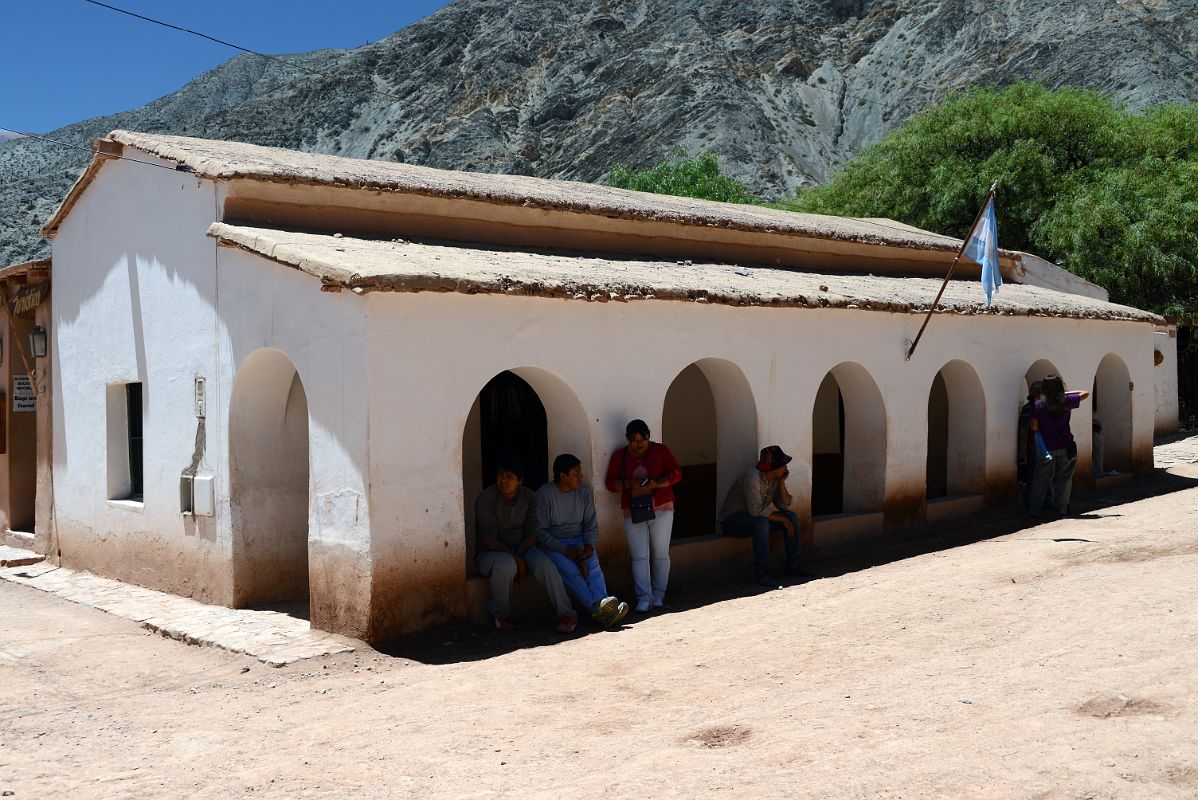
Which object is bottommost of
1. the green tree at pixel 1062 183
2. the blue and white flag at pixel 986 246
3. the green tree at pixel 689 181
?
the blue and white flag at pixel 986 246

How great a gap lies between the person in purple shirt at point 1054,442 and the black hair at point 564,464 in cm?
635

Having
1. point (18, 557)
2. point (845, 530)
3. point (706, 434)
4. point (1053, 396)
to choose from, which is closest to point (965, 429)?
point (1053, 396)

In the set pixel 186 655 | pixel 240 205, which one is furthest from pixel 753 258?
pixel 186 655

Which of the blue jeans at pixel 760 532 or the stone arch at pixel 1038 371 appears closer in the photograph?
the blue jeans at pixel 760 532

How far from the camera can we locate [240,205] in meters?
8.76

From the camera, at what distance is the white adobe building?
24.3ft

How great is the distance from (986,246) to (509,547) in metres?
6.07

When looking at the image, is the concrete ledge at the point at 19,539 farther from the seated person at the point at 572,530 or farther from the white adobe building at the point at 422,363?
the seated person at the point at 572,530

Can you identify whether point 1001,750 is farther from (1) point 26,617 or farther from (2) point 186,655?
(1) point 26,617

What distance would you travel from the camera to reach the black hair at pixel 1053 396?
11.8 meters

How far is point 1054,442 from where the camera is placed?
1210 centimetres

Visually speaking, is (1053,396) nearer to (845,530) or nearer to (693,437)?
(845,530)

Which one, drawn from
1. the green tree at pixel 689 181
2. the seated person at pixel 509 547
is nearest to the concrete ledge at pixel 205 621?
the seated person at pixel 509 547

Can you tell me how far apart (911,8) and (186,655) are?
5084 centimetres
